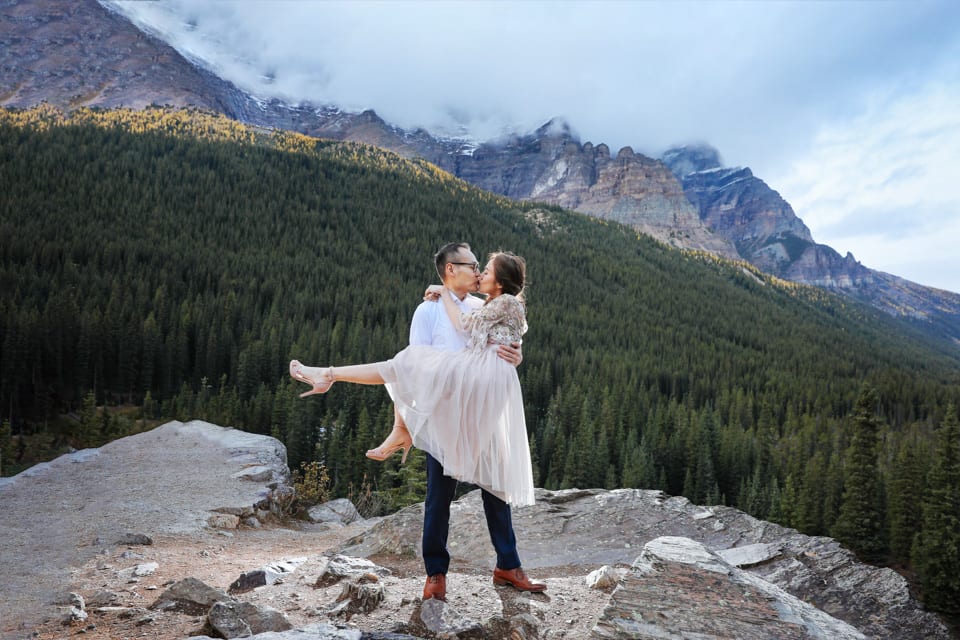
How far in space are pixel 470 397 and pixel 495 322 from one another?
649 mm

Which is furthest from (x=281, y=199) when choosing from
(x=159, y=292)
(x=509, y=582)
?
(x=509, y=582)

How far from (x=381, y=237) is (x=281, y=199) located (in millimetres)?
26499

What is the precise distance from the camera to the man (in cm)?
465

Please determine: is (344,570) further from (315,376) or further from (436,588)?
(315,376)

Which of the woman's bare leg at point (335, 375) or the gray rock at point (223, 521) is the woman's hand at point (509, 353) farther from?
the gray rock at point (223, 521)

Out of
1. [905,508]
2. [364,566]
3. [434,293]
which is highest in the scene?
[434,293]

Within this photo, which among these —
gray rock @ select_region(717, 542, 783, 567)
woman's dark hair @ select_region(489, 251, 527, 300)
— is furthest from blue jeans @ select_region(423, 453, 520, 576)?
gray rock @ select_region(717, 542, 783, 567)

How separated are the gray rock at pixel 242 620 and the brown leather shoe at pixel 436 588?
1119mm

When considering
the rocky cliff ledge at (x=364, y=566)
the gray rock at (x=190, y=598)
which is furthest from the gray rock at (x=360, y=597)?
the gray rock at (x=190, y=598)

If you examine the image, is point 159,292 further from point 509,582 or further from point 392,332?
point 509,582

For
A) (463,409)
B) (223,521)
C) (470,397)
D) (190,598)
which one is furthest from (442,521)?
(223,521)

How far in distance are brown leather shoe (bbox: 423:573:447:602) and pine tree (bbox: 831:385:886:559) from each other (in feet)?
104

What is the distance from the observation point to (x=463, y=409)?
4.54 m

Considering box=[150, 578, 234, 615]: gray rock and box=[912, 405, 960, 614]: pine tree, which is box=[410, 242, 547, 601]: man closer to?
box=[150, 578, 234, 615]: gray rock
